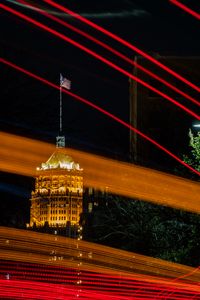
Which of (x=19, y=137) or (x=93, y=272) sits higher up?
(x=19, y=137)

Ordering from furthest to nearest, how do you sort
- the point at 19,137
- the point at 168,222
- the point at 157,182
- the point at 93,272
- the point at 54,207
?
the point at 54,207, the point at 93,272, the point at 157,182, the point at 168,222, the point at 19,137

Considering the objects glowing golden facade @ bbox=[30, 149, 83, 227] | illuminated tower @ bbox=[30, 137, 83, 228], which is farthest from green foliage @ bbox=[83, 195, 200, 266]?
glowing golden facade @ bbox=[30, 149, 83, 227]

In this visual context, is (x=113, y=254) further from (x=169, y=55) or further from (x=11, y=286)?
(x=169, y=55)

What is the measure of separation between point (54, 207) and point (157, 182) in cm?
12064

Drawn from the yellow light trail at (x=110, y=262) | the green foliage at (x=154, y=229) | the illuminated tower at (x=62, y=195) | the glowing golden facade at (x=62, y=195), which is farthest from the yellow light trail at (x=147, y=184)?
the glowing golden facade at (x=62, y=195)

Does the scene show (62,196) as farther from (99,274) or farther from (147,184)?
(99,274)

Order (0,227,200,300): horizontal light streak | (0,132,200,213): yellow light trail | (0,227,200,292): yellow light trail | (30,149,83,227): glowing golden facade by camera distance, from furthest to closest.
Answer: (30,149,83,227): glowing golden facade < (0,132,200,213): yellow light trail < (0,227,200,292): yellow light trail < (0,227,200,300): horizontal light streak

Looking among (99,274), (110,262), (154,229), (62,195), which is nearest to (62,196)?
(62,195)

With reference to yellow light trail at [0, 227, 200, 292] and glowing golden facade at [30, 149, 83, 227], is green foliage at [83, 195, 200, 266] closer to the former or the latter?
yellow light trail at [0, 227, 200, 292]

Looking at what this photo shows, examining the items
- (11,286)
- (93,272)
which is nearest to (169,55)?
(93,272)

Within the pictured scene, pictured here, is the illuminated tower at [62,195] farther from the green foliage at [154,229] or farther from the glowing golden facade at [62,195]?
the green foliage at [154,229]

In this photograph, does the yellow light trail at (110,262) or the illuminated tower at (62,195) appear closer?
the yellow light trail at (110,262)

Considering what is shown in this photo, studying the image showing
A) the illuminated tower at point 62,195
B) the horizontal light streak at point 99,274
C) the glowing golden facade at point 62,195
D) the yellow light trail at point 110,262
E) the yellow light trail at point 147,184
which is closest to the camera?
the horizontal light streak at point 99,274

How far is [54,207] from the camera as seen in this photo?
14225 cm
